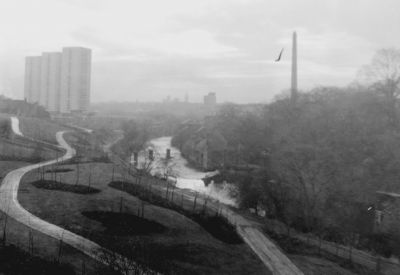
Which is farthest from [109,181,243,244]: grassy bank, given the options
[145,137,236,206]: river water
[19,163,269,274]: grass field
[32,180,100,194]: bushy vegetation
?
[145,137,236,206]: river water

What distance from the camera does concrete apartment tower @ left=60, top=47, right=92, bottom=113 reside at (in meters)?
99.1

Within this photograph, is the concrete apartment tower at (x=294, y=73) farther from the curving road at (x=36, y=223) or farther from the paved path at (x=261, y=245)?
the curving road at (x=36, y=223)

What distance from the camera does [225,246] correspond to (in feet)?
65.9

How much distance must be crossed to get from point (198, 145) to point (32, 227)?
3779 cm

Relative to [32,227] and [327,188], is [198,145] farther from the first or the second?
[32,227]

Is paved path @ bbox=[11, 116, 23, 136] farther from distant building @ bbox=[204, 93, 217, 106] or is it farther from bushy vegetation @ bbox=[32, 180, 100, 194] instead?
distant building @ bbox=[204, 93, 217, 106]

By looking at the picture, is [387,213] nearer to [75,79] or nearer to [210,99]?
[75,79]

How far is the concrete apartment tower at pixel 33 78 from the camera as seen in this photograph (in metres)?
108

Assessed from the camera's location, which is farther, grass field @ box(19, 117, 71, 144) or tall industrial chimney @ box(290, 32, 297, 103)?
tall industrial chimney @ box(290, 32, 297, 103)

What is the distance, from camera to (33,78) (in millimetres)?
108438

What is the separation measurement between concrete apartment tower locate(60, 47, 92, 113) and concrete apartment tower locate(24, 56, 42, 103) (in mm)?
9397

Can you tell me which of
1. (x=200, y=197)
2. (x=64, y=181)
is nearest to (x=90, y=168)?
(x=64, y=181)

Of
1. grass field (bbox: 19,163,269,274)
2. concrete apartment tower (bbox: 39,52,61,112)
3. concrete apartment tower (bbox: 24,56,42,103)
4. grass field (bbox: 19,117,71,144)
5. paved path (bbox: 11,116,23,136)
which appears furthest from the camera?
concrete apartment tower (bbox: 24,56,42,103)

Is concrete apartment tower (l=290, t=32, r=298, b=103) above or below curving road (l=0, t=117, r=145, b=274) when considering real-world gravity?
above
